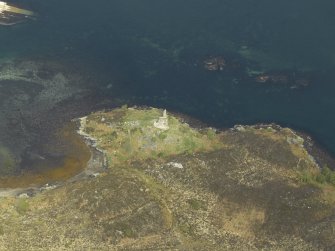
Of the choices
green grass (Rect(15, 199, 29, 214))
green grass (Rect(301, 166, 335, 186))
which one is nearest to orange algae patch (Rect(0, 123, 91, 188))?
green grass (Rect(15, 199, 29, 214))

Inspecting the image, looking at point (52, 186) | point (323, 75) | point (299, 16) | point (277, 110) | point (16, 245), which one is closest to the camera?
point (16, 245)

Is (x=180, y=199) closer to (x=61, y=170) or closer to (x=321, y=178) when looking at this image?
(x=61, y=170)

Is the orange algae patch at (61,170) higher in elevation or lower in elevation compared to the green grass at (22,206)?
higher

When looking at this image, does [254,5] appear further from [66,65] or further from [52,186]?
[52,186]

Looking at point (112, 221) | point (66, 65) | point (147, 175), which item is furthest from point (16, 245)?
point (66, 65)

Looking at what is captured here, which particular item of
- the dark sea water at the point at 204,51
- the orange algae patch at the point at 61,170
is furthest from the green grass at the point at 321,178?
the orange algae patch at the point at 61,170

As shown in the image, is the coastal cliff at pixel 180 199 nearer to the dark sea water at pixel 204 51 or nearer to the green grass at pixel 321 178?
the green grass at pixel 321 178

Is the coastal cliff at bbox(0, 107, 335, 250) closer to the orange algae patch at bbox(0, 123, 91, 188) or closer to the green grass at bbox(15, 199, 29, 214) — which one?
→ the green grass at bbox(15, 199, 29, 214)
